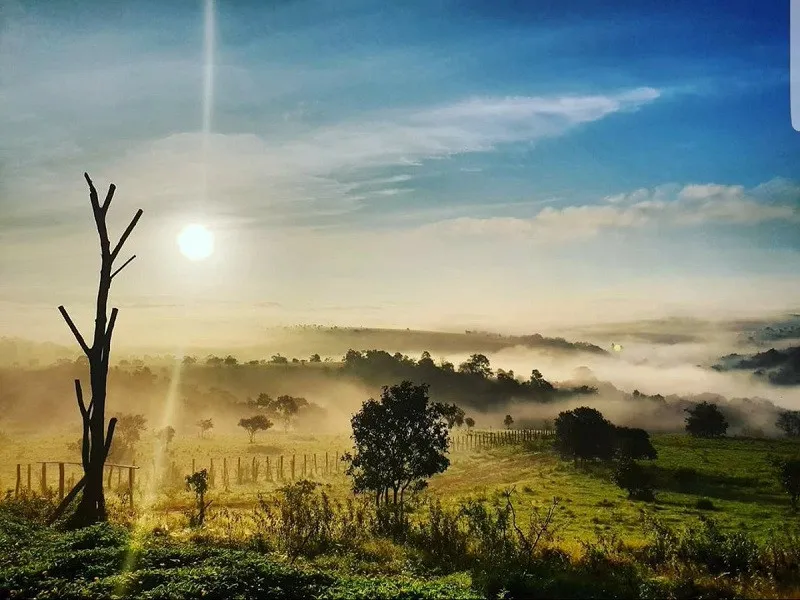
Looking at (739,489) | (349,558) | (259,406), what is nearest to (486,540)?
(349,558)

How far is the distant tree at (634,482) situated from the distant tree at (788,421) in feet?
383

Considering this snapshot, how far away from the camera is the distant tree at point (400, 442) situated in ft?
119

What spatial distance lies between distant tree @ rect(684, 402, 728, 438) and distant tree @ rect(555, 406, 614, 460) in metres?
38.6

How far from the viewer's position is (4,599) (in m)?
16.0

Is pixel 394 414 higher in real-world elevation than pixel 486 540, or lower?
higher

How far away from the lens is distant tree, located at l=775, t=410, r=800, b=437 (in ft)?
483

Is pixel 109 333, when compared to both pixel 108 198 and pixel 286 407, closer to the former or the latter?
pixel 108 198

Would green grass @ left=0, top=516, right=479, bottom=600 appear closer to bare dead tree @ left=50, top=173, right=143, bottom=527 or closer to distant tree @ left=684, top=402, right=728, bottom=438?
bare dead tree @ left=50, top=173, right=143, bottom=527

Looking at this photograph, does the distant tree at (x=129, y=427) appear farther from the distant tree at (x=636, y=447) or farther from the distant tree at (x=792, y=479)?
the distant tree at (x=792, y=479)

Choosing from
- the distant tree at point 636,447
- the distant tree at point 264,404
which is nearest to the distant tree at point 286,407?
the distant tree at point 264,404

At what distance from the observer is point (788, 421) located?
14975cm

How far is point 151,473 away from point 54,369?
128 meters

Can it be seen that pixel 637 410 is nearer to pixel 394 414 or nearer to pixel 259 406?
pixel 259 406

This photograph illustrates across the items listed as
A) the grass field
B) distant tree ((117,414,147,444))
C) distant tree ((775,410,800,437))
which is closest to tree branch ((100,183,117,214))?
the grass field
